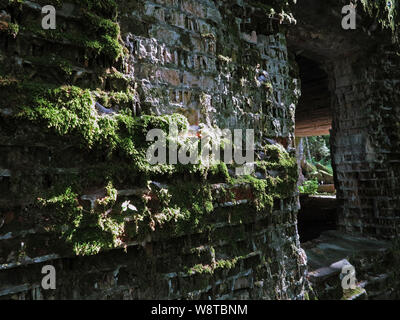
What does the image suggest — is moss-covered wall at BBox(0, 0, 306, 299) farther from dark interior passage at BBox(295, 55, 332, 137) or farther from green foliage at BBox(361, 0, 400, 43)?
dark interior passage at BBox(295, 55, 332, 137)

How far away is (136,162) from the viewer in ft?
5.99

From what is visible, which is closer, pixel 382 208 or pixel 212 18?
pixel 212 18

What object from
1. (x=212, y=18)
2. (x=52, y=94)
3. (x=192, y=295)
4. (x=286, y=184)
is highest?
(x=212, y=18)

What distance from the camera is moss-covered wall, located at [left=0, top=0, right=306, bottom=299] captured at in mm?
1542

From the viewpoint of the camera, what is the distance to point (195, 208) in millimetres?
2014

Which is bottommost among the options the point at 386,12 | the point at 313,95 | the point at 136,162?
the point at 136,162

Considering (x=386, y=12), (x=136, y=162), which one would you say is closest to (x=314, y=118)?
(x=386, y=12)

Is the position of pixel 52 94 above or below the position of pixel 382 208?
above

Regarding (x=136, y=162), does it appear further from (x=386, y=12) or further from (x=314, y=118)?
(x=314, y=118)

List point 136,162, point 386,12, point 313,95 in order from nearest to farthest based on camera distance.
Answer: point 136,162
point 386,12
point 313,95

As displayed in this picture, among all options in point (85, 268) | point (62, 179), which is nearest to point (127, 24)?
point (62, 179)

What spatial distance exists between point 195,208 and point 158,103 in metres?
0.80

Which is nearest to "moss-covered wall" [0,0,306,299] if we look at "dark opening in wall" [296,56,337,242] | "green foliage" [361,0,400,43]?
"green foliage" [361,0,400,43]

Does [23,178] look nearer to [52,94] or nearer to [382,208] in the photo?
[52,94]
